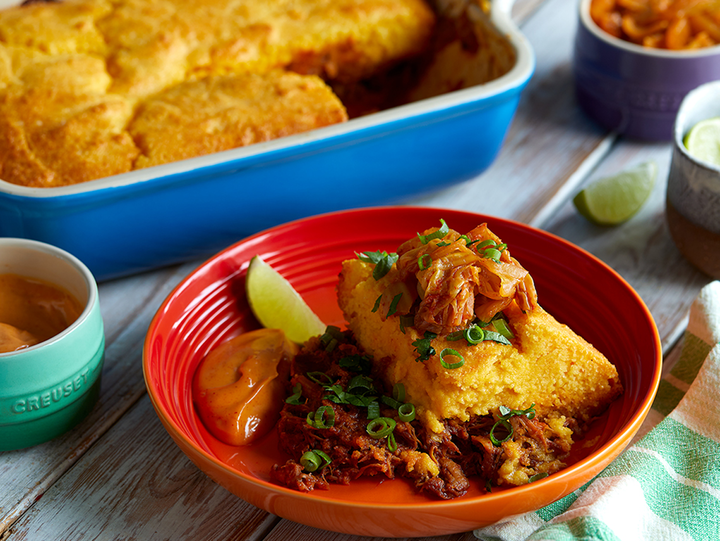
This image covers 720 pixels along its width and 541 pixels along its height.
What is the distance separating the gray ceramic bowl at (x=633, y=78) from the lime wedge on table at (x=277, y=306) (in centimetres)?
180

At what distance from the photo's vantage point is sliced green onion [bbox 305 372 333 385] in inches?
76.9

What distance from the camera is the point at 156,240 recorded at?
251 cm

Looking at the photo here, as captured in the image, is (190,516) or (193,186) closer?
(190,516)

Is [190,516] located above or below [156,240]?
below

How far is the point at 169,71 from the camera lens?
2.81 metres

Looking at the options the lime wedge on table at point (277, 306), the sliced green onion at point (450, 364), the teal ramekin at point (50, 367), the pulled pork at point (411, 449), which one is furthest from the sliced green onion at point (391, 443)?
the teal ramekin at point (50, 367)

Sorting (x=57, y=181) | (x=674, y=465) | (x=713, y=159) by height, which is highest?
(x=57, y=181)

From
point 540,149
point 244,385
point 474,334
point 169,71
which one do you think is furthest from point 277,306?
point 540,149

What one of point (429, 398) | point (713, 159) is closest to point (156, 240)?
point (429, 398)

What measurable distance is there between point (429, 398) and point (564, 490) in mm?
387

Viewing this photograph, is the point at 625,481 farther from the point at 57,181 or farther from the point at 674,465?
the point at 57,181

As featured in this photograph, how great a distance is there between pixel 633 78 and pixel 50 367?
8.30 ft

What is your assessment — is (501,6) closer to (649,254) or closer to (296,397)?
(649,254)

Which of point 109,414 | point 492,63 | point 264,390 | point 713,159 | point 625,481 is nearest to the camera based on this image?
point 625,481
